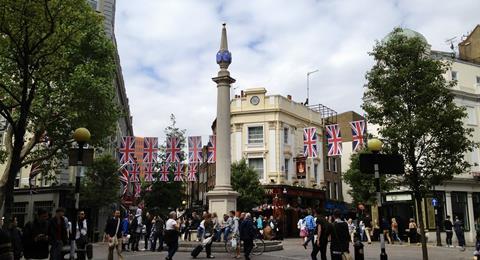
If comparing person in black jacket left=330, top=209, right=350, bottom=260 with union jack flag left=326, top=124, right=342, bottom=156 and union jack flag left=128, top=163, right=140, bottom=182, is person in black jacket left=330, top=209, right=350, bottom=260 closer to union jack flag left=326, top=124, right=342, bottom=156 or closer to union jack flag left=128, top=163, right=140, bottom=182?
union jack flag left=326, top=124, right=342, bottom=156

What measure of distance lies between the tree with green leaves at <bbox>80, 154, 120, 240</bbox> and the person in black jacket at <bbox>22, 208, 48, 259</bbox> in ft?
83.1

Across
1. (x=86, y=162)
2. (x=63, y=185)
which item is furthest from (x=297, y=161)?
(x=86, y=162)

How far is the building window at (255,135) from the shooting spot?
146 feet

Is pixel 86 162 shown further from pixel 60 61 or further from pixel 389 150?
pixel 389 150

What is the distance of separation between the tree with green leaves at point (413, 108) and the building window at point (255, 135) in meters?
24.8

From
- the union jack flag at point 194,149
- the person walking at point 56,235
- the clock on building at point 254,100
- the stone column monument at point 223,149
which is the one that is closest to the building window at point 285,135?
the clock on building at point 254,100

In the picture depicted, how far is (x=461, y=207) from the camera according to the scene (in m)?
39.2

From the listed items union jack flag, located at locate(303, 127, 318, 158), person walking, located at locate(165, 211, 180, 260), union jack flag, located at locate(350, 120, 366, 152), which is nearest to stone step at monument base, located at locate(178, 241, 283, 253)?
person walking, located at locate(165, 211, 180, 260)

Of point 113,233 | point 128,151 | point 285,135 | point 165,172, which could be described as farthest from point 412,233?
point 113,233

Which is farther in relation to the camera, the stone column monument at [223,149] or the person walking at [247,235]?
the stone column monument at [223,149]

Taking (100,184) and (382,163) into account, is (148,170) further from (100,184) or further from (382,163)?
(382,163)

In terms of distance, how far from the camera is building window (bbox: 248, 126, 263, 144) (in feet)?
146

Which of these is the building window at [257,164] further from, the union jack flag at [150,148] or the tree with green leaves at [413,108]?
the tree with green leaves at [413,108]

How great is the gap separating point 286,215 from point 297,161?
4.99 metres
